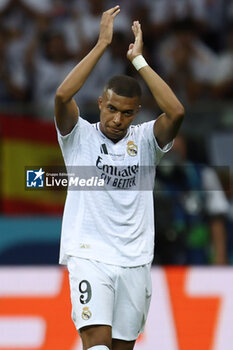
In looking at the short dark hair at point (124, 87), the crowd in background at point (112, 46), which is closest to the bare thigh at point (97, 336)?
the short dark hair at point (124, 87)

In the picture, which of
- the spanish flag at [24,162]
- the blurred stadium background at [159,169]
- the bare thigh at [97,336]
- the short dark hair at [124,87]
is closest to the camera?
the bare thigh at [97,336]

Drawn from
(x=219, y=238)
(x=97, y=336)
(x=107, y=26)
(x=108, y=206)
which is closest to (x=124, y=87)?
(x=107, y=26)

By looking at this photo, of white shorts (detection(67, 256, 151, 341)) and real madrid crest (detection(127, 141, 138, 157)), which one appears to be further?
real madrid crest (detection(127, 141, 138, 157))

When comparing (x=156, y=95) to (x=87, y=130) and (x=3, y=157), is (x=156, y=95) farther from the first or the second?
(x=3, y=157)

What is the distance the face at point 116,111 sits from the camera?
16.3 ft

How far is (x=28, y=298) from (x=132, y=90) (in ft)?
7.99

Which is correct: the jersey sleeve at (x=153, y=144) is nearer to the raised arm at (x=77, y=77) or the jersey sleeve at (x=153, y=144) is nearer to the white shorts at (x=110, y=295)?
the raised arm at (x=77, y=77)

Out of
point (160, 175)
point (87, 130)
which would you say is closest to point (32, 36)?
point (160, 175)

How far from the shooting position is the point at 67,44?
34.2ft

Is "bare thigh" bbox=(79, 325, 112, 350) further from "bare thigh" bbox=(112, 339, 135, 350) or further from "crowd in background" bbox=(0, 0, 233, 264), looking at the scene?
"crowd in background" bbox=(0, 0, 233, 264)

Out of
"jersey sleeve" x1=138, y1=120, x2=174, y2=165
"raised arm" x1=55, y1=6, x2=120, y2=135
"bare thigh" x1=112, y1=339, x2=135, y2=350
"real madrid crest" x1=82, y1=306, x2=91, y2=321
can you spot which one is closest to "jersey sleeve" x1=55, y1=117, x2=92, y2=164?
"raised arm" x1=55, y1=6, x2=120, y2=135

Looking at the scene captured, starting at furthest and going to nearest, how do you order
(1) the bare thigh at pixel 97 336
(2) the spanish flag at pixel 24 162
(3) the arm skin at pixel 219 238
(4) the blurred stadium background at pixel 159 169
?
1. (2) the spanish flag at pixel 24 162
2. (3) the arm skin at pixel 219 238
3. (4) the blurred stadium background at pixel 159 169
4. (1) the bare thigh at pixel 97 336

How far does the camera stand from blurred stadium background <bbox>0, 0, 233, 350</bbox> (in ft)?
21.8

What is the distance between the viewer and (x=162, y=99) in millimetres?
4898
